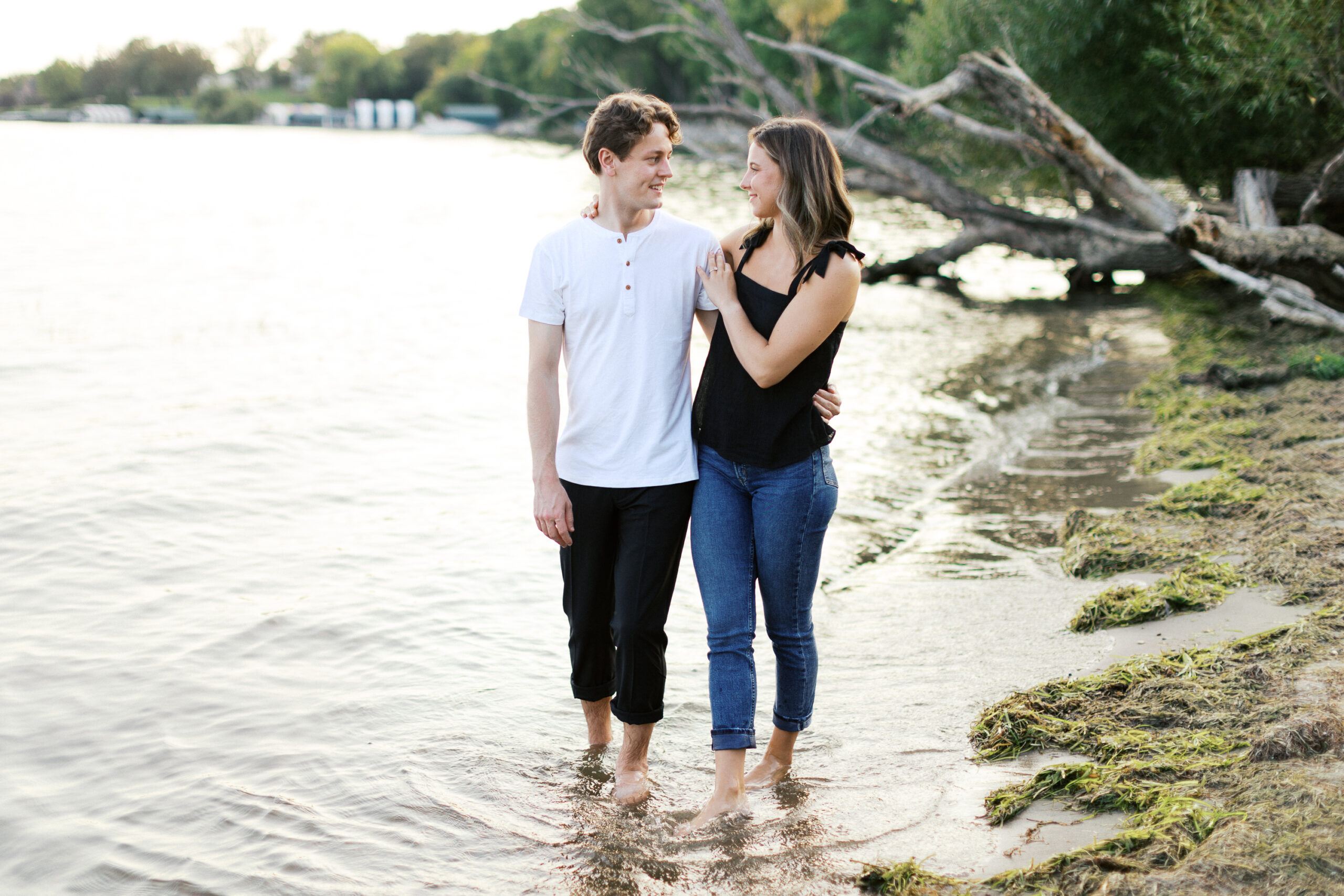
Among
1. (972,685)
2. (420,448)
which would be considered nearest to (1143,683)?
(972,685)

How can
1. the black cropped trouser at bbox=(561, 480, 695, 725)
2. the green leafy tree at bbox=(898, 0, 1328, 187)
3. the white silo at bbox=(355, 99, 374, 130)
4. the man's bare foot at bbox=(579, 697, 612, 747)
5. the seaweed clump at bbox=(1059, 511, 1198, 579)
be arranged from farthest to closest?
1. the white silo at bbox=(355, 99, 374, 130)
2. the green leafy tree at bbox=(898, 0, 1328, 187)
3. the seaweed clump at bbox=(1059, 511, 1198, 579)
4. the man's bare foot at bbox=(579, 697, 612, 747)
5. the black cropped trouser at bbox=(561, 480, 695, 725)

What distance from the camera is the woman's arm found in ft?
10.9

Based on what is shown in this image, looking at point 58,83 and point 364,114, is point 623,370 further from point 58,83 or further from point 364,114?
point 58,83

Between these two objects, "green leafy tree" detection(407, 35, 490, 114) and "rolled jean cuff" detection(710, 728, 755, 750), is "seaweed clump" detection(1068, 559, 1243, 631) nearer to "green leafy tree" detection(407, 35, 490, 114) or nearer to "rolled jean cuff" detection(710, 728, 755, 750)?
"rolled jean cuff" detection(710, 728, 755, 750)

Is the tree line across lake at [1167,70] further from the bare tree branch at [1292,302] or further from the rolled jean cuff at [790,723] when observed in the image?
the rolled jean cuff at [790,723]

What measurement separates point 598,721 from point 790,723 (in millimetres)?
855

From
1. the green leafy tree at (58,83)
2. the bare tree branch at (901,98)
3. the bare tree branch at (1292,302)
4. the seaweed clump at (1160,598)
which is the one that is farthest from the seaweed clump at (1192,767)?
the green leafy tree at (58,83)

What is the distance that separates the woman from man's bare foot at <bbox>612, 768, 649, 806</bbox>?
322mm

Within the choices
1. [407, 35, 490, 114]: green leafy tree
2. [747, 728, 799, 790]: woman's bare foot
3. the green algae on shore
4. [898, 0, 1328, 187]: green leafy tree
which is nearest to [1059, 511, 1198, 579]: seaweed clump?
the green algae on shore

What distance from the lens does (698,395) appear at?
3652 mm

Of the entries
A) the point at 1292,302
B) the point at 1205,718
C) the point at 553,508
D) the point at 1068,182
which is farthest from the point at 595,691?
the point at 1068,182

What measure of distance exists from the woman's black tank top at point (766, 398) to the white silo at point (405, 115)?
6030 inches

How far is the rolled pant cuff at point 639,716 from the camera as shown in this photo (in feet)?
12.5

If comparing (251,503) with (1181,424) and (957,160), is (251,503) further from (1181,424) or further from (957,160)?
(957,160)
